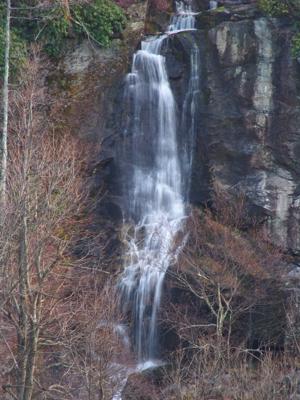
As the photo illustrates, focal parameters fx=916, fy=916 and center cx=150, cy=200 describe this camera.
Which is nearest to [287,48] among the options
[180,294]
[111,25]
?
[111,25]

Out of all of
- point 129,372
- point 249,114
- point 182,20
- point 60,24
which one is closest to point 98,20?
point 60,24

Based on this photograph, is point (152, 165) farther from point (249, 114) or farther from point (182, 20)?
point (182, 20)

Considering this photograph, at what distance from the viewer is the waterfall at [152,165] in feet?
79.1

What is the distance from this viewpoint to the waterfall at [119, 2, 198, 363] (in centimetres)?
2411

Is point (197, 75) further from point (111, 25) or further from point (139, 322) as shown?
point (139, 322)

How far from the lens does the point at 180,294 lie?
73.7 feet

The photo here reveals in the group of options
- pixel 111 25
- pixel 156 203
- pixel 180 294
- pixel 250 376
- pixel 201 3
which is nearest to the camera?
pixel 250 376

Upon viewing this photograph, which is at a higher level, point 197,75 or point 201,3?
point 201,3

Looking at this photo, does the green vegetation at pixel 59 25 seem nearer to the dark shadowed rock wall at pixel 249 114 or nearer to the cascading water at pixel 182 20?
the cascading water at pixel 182 20

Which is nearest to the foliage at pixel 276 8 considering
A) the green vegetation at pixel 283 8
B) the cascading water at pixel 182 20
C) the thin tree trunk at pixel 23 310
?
the green vegetation at pixel 283 8

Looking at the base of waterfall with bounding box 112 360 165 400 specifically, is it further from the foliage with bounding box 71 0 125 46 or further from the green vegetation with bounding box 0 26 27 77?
the foliage with bounding box 71 0 125 46

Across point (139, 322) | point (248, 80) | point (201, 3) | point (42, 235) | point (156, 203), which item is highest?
point (201, 3)

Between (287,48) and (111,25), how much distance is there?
5271 mm

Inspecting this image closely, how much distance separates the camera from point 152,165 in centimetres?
2606
